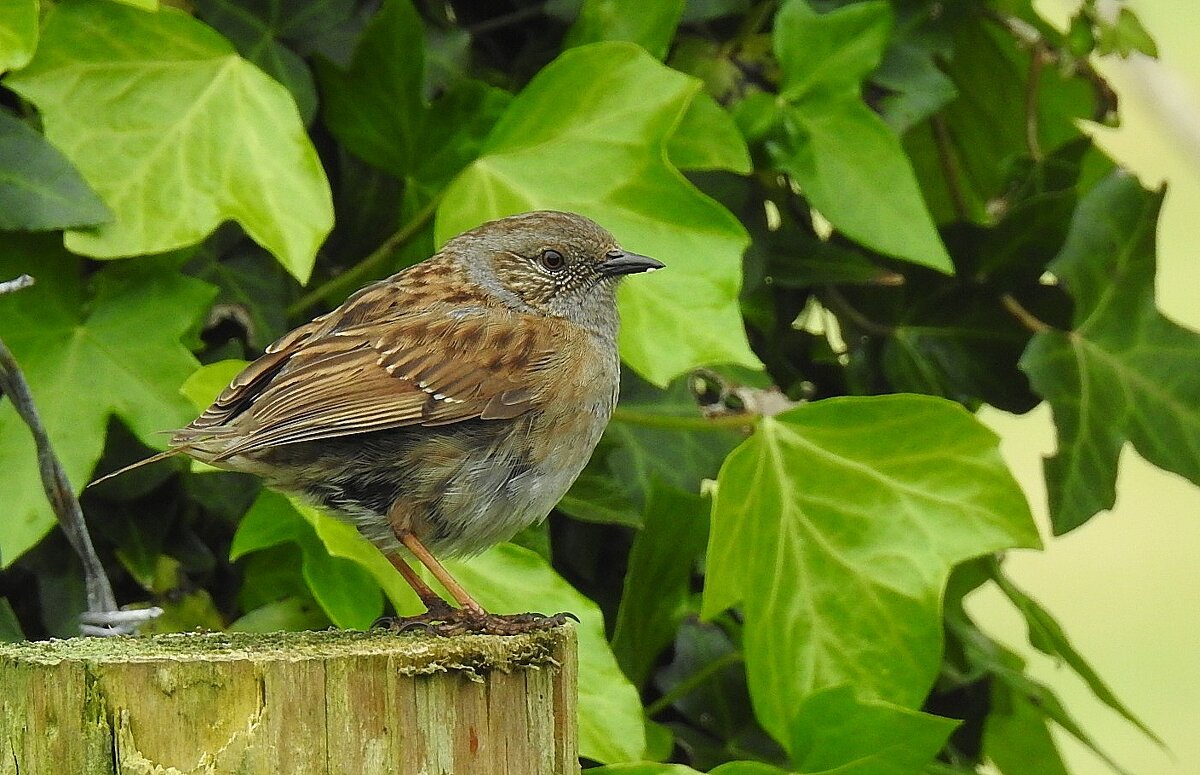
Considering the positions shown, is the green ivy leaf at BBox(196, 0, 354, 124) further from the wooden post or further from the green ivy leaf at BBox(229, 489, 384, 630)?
the wooden post

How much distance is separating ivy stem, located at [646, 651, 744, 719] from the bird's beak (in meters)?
0.75

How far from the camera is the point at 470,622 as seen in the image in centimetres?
245

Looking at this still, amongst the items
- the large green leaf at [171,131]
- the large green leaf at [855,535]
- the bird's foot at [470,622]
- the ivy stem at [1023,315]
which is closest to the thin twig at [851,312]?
the ivy stem at [1023,315]

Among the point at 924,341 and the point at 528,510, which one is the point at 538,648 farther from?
the point at 924,341

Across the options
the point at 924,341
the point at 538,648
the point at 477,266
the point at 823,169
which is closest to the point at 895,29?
the point at 823,169

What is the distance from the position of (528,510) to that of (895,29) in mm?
1396

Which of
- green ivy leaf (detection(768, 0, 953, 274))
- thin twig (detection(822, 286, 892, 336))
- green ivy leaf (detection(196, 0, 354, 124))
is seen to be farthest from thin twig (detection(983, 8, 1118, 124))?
green ivy leaf (detection(196, 0, 354, 124))

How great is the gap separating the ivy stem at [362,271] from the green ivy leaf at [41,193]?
476 mm

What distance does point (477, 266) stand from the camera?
2.91m

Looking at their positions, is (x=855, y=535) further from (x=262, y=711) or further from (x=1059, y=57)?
(x=1059, y=57)

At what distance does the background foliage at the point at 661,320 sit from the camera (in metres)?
2.54

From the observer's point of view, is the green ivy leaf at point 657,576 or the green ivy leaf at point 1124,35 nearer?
the green ivy leaf at point 657,576

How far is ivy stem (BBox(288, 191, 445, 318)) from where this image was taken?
283 cm

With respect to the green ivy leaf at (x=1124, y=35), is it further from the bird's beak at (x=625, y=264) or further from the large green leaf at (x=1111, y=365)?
the bird's beak at (x=625, y=264)
